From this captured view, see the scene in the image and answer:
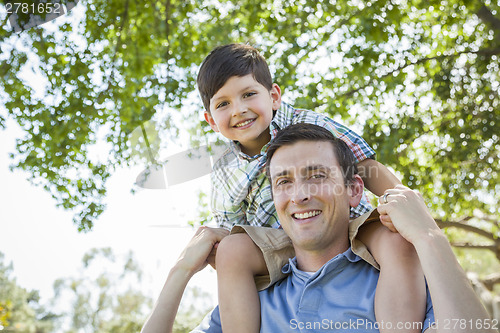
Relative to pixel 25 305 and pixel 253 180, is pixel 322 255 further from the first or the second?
pixel 25 305

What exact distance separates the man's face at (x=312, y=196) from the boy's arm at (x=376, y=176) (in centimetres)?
22

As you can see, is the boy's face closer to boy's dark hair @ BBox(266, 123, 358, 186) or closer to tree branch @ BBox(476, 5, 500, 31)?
boy's dark hair @ BBox(266, 123, 358, 186)

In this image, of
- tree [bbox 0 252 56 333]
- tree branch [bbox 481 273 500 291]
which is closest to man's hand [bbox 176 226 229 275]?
tree branch [bbox 481 273 500 291]

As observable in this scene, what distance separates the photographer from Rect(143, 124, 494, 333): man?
5.33 feet

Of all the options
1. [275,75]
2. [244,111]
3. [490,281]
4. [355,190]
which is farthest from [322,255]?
[490,281]

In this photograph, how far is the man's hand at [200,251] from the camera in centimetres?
221

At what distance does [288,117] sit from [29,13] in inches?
134

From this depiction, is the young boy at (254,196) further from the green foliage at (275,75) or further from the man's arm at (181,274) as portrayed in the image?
the green foliage at (275,75)

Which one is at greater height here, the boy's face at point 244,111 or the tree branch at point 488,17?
the tree branch at point 488,17

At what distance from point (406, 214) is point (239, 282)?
0.65m

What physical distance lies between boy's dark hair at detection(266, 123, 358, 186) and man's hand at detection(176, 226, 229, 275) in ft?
1.31

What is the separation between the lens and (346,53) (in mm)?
6316

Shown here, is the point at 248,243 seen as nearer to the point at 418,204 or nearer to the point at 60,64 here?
the point at 418,204

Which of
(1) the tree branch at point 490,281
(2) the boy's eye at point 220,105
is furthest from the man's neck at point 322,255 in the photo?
(1) the tree branch at point 490,281
